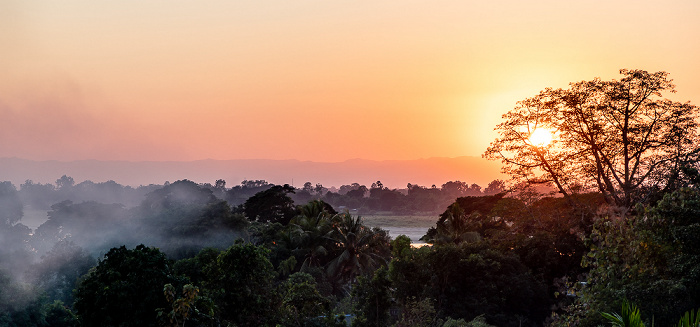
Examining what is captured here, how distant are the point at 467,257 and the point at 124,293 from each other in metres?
23.6

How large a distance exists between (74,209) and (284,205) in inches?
1632

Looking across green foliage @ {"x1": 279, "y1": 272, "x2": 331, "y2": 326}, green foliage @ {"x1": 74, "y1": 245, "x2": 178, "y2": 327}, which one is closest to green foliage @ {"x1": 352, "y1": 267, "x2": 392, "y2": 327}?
green foliage @ {"x1": 279, "y1": 272, "x2": 331, "y2": 326}

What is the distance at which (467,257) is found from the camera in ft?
123

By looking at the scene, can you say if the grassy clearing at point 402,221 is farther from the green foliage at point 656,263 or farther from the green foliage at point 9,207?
the green foliage at point 656,263

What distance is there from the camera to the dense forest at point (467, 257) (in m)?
17.8

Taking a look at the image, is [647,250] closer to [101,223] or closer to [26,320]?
[26,320]

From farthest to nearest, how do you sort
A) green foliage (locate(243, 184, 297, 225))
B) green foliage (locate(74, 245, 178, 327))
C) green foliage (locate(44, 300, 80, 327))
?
green foliage (locate(243, 184, 297, 225))
green foliage (locate(44, 300, 80, 327))
green foliage (locate(74, 245, 178, 327))

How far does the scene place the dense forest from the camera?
17797 mm

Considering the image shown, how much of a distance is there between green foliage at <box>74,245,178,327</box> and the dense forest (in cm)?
4

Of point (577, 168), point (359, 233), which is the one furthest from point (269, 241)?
point (577, 168)

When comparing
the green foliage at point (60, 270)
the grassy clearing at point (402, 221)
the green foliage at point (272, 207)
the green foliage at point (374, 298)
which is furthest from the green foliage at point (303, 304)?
the grassy clearing at point (402, 221)

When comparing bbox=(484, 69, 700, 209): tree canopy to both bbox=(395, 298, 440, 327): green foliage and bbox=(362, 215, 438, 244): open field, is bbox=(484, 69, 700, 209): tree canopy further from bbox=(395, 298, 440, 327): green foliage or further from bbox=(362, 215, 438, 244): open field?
bbox=(362, 215, 438, 244): open field

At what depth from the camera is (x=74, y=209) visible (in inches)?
3597

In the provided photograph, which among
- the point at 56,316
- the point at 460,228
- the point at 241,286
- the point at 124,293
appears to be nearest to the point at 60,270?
the point at 56,316
